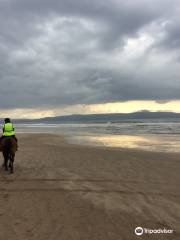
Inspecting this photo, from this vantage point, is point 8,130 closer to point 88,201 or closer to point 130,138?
point 88,201

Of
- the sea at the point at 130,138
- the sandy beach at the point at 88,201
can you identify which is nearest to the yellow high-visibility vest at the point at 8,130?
the sandy beach at the point at 88,201

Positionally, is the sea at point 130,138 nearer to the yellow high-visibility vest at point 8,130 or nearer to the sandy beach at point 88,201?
the sandy beach at point 88,201

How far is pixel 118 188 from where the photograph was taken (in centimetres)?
1206

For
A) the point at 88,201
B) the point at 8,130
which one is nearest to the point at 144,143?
the point at 8,130

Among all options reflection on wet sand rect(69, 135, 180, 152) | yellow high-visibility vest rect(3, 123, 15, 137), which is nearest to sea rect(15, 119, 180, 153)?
reflection on wet sand rect(69, 135, 180, 152)

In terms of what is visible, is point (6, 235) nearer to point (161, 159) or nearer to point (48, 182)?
point (48, 182)

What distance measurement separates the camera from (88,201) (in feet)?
34.0

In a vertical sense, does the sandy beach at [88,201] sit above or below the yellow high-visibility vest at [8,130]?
below

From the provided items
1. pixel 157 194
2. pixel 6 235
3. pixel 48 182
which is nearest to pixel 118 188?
pixel 157 194

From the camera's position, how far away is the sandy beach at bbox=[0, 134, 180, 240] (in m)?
7.95

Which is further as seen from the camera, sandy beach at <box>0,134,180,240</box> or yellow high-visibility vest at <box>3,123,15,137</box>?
yellow high-visibility vest at <box>3,123,15,137</box>

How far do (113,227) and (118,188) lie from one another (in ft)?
12.7

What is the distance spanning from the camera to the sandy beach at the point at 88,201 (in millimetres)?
7953

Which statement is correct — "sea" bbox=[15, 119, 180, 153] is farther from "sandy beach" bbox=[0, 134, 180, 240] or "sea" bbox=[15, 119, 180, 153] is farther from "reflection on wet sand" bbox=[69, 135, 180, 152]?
"sandy beach" bbox=[0, 134, 180, 240]
